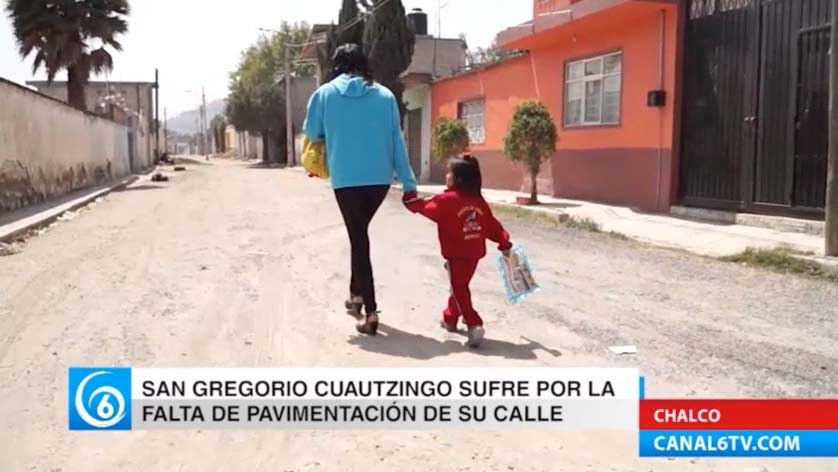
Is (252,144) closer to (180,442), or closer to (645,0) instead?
(645,0)

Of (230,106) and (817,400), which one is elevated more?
(230,106)

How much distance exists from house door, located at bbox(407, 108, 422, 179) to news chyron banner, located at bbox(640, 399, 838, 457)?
23.3 m

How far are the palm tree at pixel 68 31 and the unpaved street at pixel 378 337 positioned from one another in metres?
19.5

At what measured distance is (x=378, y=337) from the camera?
15.9ft

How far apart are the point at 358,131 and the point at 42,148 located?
14.9 meters

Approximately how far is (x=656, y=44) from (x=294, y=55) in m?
59.6

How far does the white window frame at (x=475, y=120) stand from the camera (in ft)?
68.7

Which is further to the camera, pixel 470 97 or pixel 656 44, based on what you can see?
pixel 470 97

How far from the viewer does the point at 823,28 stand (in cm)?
952

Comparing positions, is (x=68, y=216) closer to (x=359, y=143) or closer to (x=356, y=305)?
(x=356, y=305)

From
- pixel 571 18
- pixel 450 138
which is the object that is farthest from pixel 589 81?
pixel 450 138

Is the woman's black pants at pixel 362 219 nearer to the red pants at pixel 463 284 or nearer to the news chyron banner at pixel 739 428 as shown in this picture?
the red pants at pixel 463 284

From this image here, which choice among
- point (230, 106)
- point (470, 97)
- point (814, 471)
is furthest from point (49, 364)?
point (230, 106)

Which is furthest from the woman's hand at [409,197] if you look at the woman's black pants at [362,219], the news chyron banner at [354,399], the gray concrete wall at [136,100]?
the gray concrete wall at [136,100]
